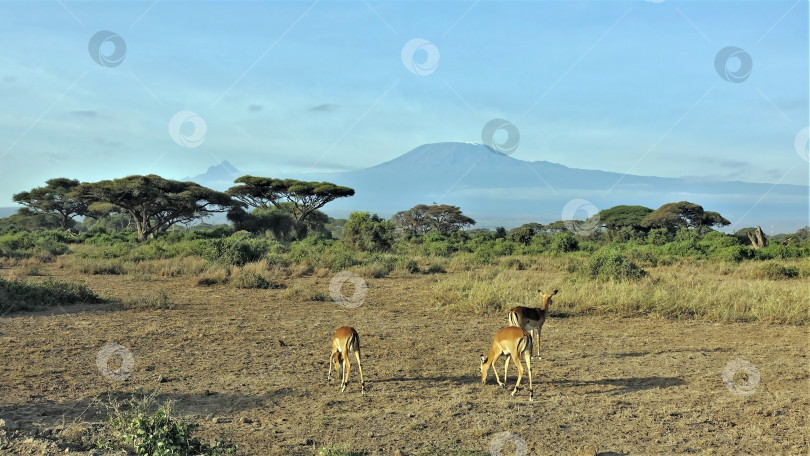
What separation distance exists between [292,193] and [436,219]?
17.7 metres

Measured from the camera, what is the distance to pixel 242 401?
6.59 metres

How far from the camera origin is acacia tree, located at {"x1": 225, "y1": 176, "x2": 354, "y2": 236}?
45.3 m

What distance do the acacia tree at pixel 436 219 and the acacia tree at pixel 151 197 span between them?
23.0 meters

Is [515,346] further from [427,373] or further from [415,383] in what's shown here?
[427,373]

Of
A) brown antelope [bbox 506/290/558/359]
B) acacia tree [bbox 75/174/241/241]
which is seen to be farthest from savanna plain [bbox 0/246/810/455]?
acacia tree [bbox 75/174/241/241]

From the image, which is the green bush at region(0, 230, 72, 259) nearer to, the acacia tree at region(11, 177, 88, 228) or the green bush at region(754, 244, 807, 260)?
the acacia tree at region(11, 177, 88, 228)

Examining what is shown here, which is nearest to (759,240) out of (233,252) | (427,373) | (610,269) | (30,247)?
(610,269)

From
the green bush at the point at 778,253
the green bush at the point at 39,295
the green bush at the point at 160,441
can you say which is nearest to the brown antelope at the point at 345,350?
the green bush at the point at 160,441

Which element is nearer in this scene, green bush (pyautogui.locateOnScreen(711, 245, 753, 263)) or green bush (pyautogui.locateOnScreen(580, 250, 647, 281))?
green bush (pyautogui.locateOnScreen(580, 250, 647, 281))

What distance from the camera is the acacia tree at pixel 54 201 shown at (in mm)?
46938

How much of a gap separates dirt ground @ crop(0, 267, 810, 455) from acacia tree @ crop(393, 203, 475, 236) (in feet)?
153

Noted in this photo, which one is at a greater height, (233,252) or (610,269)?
(233,252)

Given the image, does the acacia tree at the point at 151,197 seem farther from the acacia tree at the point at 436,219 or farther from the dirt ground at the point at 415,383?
the dirt ground at the point at 415,383

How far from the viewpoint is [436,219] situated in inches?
2352
